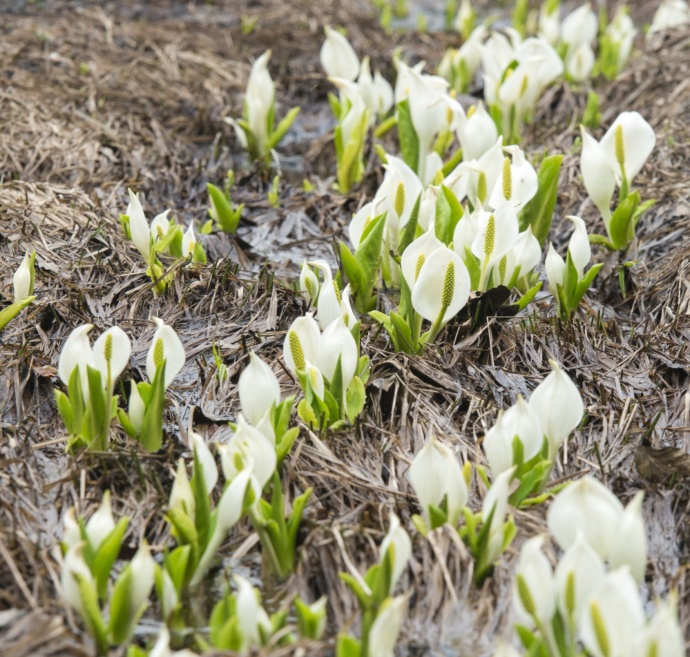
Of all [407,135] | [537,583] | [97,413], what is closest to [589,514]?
[537,583]

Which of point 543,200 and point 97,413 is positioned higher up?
point 543,200

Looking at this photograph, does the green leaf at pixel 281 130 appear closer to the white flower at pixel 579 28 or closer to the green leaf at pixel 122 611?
the white flower at pixel 579 28

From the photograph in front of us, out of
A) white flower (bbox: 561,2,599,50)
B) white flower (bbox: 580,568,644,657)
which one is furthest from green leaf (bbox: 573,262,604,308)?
white flower (bbox: 561,2,599,50)

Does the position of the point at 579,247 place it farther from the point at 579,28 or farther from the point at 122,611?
the point at 579,28

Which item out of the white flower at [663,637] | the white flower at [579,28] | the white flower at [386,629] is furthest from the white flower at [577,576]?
the white flower at [579,28]

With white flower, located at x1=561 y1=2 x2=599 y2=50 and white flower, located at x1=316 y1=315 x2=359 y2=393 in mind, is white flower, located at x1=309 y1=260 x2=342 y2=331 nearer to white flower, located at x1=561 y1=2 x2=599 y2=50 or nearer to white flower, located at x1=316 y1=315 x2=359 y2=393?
white flower, located at x1=316 y1=315 x2=359 y2=393

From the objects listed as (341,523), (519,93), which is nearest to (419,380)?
(341,523)

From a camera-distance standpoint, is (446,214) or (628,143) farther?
(628,143)

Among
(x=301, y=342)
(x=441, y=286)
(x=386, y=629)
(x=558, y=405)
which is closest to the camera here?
(x=386, y=629)
